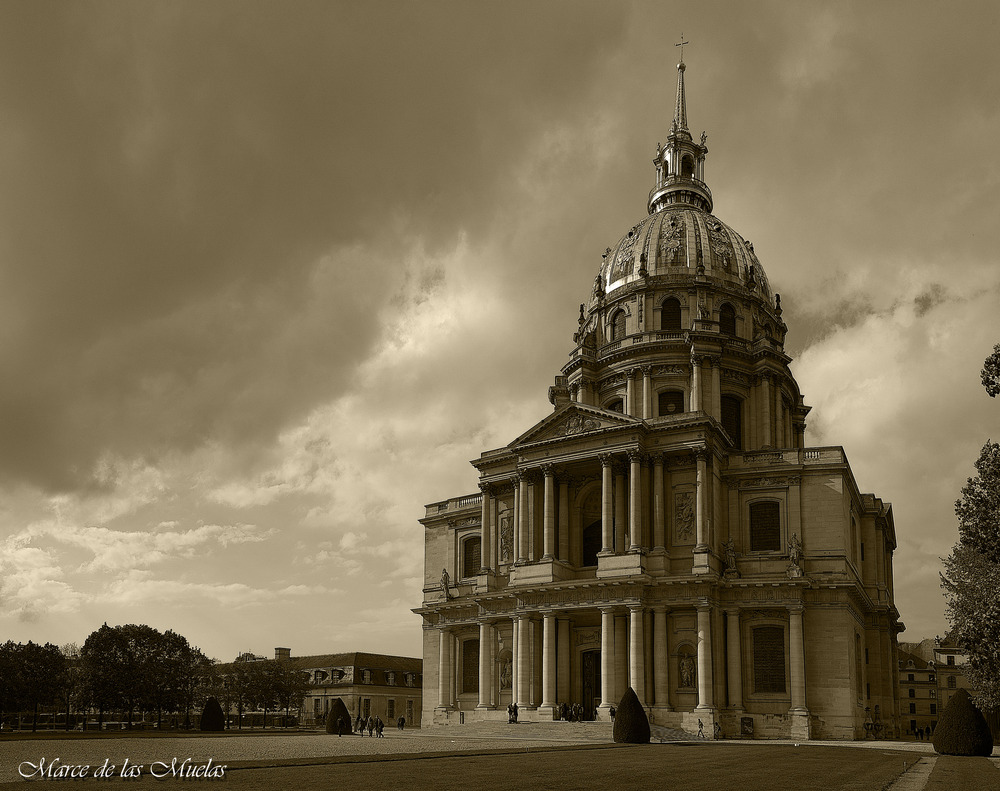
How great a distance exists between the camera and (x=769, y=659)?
59406 mm

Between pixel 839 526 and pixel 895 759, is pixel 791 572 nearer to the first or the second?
pixel 839 526

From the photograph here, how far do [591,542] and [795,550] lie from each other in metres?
14.3

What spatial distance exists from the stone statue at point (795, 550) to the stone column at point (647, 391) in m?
16.7

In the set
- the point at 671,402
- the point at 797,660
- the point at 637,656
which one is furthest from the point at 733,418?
the point at 637,656

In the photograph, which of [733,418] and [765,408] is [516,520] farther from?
[765,408]

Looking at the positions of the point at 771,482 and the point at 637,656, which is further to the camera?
the point at 771,482

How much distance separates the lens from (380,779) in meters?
23.5

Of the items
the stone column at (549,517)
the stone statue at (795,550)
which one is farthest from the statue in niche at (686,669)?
the stone column at (549,517)

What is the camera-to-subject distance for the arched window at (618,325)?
80125 millimetres

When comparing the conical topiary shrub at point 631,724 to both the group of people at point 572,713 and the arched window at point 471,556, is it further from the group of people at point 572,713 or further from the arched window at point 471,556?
the arched window at point 471,556

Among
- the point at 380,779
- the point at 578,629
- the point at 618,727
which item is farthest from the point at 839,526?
the point at 380,779

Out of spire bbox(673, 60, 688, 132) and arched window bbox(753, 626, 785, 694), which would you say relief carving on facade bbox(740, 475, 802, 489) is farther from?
spire bbox(673, 60, 688, 132)

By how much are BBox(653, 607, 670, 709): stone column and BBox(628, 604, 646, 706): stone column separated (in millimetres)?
736

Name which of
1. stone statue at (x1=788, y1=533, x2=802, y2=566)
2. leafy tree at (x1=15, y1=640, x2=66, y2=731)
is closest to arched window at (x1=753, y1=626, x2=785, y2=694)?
stone statue at (x1=788, y1=533, x2=802, y2=566)
